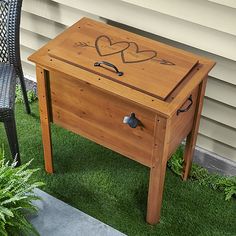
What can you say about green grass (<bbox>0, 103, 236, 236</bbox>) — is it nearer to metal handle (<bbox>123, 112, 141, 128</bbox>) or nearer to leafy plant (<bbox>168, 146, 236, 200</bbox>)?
leafy plant (<bbox>168, 146, 236, 200</bbox>)

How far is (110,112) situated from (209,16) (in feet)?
2.12

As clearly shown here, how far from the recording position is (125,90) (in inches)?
91.9

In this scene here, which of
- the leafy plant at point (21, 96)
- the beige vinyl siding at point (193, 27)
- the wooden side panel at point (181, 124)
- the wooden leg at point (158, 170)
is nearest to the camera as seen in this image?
the wooden leg at point (158, 170)

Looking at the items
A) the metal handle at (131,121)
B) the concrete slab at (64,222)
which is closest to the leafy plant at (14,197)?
the concrete slab at (64,222)

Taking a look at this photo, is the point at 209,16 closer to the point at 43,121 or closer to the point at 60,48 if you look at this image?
the point at 60,48

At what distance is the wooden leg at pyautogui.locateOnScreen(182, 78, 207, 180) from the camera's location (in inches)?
102

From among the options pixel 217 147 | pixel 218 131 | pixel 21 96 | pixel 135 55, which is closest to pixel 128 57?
pixel 135 55

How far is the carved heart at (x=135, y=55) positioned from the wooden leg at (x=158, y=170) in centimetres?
33

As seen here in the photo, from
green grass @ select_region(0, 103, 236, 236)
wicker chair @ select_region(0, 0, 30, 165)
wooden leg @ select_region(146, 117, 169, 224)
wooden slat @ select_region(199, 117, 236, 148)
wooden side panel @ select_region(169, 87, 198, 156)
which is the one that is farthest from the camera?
wooden slat @ select_region(199, 117, 236, 148)

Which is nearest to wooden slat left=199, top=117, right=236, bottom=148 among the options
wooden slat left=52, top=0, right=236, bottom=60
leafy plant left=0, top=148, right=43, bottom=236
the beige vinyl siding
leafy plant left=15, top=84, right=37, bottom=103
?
the beige vinyl siding

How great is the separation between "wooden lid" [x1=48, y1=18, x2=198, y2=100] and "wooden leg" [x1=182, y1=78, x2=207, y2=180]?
7.3 inches

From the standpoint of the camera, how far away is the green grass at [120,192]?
2.81 metres

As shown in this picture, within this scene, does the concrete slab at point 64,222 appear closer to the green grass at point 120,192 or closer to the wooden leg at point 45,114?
the green grass at point 120,192

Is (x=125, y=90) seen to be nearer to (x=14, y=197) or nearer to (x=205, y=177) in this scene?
(x=14, y=197)
